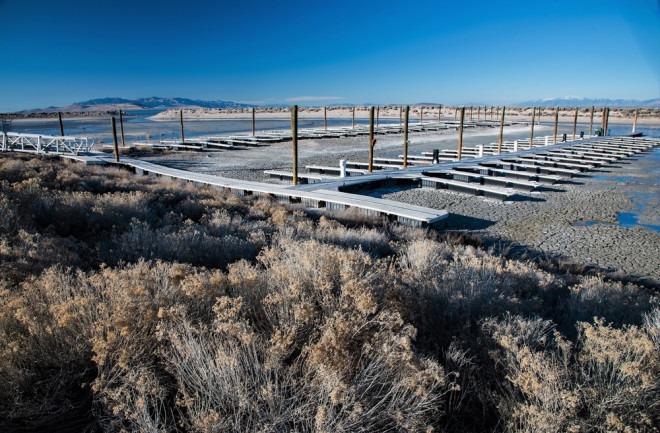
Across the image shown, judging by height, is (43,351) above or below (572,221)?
above

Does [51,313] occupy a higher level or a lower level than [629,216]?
higher

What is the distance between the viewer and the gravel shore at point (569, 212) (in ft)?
25.6

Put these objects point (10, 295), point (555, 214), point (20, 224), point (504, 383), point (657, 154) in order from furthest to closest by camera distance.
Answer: point (657, 154), point (555, 214), point (20, 224), point (10, 295), point (504, 383)

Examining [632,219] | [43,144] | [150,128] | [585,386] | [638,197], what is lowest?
[632,219]

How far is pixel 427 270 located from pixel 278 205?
591 centimetres

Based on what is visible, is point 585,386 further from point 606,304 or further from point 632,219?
point 632,219

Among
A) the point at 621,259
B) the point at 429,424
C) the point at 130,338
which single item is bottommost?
the point at 621,259

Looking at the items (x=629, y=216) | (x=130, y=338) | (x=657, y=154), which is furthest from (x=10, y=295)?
(x=657, y=154)

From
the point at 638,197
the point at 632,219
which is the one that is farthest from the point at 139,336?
the point at 638,197

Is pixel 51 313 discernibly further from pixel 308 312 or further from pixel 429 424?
pixel 429 424

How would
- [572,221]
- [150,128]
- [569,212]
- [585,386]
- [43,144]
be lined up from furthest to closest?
[150,128]
[43,144]
[569,212]
[572,221]
[585,386]

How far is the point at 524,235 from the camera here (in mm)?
8891

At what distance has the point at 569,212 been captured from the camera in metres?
10.8

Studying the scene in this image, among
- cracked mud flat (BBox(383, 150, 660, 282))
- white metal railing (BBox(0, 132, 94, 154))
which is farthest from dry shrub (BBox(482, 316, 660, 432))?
white metal railing (BBox(0, 132, 94, 154))
